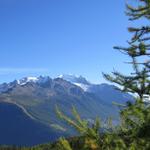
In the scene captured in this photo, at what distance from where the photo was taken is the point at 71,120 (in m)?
8.83

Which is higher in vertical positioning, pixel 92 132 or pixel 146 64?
pixel 146 64

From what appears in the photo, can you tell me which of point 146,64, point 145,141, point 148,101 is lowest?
point 145,141

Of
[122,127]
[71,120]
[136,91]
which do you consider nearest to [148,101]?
[136,91]

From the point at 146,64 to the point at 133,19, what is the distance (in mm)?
1054

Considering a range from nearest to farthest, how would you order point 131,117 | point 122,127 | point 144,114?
1. point 144,114
2. point 131,117
3. point 122,127

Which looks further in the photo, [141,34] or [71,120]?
[141,34]

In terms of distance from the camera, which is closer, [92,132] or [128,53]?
[92,132]

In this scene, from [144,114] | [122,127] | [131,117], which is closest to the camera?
[144,114]

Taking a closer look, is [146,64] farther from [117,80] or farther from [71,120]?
[71,120]

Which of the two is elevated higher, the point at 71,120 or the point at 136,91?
the point at 136,91

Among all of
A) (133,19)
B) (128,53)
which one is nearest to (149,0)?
(133,19)

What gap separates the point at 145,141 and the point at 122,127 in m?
1.25

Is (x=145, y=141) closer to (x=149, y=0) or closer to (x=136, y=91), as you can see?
(x=136, y=91)

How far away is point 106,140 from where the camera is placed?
30.0 feet
